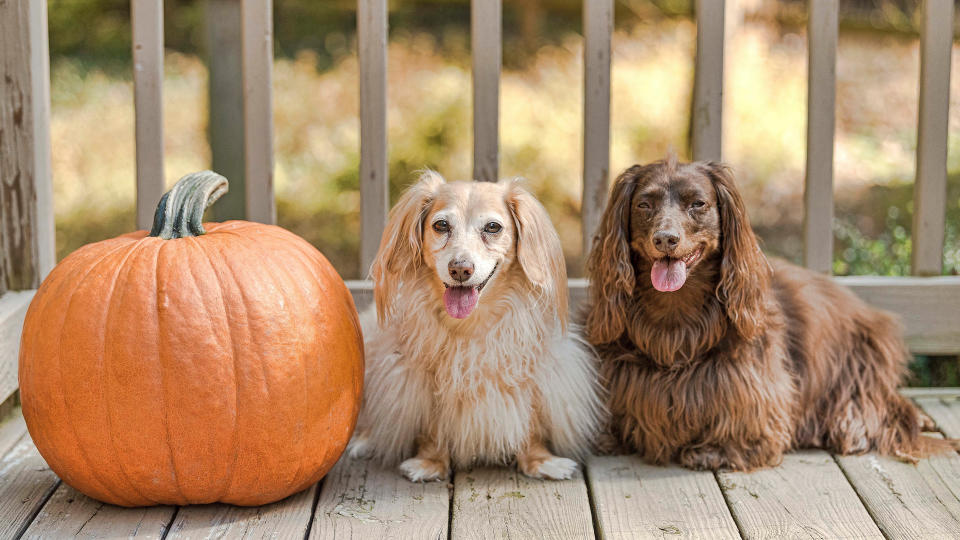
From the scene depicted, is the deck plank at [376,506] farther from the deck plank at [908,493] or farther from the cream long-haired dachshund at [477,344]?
the deck plank at [908,493]

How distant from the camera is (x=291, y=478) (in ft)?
8.61

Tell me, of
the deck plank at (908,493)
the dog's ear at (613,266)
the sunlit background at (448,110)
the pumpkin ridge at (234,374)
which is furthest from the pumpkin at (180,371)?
the sunlit background at (448,110)

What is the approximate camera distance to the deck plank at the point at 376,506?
2529 mm

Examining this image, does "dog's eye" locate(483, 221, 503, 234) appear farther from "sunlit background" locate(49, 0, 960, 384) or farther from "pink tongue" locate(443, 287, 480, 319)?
"sunlit background" locate(49, 0, 960, 384)

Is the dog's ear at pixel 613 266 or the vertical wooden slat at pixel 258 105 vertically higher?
the vertical wooden slat at pixel 258 105

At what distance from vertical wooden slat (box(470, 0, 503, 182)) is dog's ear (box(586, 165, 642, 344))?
0.58m

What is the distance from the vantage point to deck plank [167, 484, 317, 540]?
8.21 feet

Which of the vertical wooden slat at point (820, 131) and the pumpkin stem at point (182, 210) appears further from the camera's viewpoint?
the vertical wooden slat at point (820, 131)

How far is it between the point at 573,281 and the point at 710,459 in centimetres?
93

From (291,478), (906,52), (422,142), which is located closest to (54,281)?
(291,478)

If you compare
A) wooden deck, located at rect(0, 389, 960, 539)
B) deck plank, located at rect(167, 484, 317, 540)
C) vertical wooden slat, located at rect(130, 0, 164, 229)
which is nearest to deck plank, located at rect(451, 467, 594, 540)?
wooden deck, located at rect(0, 389, 960, 539)

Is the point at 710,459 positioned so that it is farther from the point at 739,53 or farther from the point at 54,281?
the point at 739,53

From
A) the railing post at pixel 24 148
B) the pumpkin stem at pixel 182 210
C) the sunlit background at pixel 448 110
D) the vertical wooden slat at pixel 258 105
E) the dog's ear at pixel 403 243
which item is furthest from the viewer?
the sunlit background at pixel 448 110

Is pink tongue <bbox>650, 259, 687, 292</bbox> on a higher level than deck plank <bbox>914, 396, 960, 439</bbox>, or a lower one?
higher
